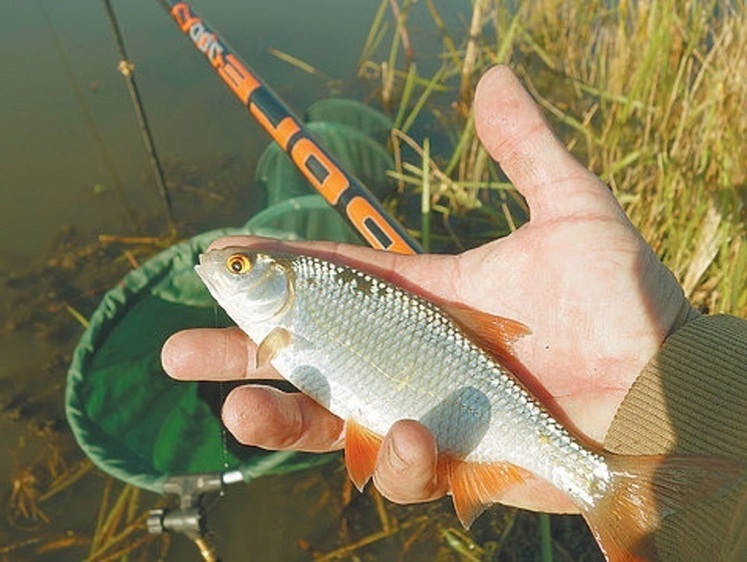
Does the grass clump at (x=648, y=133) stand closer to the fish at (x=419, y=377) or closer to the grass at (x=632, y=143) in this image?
the grass at (x=632, y=143)

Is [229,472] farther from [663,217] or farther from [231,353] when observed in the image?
[663,217]

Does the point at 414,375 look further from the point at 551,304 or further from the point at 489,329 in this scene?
the point at 551,304

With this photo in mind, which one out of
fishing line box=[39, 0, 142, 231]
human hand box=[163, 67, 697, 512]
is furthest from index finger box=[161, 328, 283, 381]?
fishing line box=[39, 0, 142, 231]

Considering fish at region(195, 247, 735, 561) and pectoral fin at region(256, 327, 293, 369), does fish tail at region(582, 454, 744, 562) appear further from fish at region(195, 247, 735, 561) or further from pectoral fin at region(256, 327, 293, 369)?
pectoral fin at region(256, 327, 293, 369)

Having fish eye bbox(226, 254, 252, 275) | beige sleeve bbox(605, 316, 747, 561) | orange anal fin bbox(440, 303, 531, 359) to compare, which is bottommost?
beige sleeve bbox(605, 316, 747, 561)

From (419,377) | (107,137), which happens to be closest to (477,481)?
(419,377)

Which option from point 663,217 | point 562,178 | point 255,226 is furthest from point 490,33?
point 562,178
